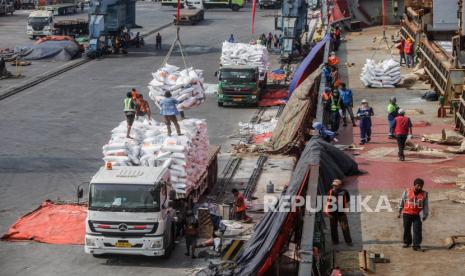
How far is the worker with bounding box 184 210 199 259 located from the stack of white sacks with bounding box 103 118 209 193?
2.42m

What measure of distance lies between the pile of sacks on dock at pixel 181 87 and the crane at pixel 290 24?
2530 centimetres

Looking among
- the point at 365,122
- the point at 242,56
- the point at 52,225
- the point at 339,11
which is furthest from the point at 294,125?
the point at 339,11

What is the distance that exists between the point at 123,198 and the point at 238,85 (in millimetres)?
24274

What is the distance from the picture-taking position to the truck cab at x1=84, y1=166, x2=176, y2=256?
930 inches

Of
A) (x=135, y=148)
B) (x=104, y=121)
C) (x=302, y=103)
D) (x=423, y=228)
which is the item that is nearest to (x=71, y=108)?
(x=104, y=121)

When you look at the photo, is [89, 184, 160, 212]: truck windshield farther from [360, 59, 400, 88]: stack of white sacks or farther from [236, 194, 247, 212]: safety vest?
[360, 59, 400, 88]: stack of white sacks

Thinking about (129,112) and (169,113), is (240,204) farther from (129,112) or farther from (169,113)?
(129,112)

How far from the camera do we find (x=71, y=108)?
47.9 metres

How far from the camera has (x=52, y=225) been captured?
2692 cm

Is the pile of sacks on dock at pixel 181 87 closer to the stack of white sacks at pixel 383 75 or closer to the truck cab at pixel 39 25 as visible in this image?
the stack of white sacks at pixel 383 75

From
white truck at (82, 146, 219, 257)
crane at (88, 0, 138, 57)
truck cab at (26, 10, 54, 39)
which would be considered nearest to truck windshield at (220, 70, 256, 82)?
crane at (88, 0, 138, 57)

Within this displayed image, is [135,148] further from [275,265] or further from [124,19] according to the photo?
[124,19]

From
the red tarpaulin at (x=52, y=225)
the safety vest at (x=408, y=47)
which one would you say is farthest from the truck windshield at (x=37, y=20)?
the red tarpaulin at (x=52, y=225)

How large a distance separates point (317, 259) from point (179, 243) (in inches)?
288
